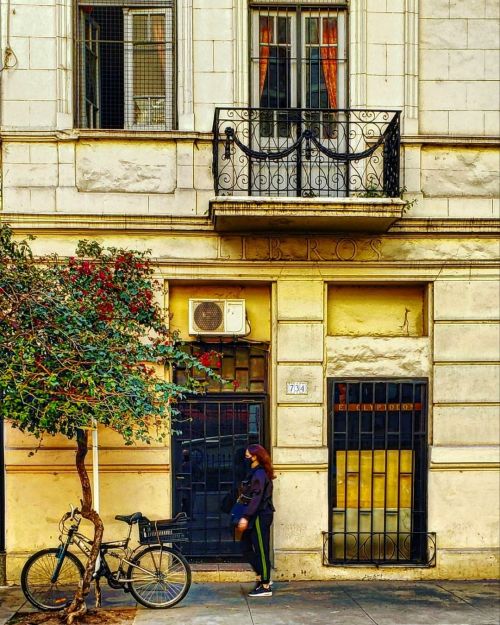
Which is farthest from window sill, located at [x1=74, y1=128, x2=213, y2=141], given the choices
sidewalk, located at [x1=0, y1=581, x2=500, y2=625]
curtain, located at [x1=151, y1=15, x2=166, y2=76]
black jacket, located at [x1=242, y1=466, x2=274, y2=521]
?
sidewalk, located at [x1=0, y1=581, x2=500, y2=625]

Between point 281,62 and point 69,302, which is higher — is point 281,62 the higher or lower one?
the higher one

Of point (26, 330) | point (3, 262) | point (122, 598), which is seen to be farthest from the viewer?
point (122, 598)

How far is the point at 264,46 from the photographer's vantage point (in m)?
10.8

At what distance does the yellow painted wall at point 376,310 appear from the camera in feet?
35.2

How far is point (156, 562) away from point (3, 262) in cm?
368

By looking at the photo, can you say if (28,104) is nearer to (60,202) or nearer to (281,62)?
(60,202)

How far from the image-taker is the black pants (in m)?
9.36

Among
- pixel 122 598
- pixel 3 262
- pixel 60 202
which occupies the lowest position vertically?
pixel 122 598

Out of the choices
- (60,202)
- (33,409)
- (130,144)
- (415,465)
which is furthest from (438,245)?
(33,409)

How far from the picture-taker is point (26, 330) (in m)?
7.94

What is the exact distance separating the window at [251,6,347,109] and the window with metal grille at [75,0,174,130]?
1242 mm

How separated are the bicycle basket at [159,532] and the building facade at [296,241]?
1.21m

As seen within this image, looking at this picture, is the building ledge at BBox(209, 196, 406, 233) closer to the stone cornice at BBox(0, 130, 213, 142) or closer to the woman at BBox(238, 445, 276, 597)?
the stone cornice at BBox(0, 130, 213, 142)

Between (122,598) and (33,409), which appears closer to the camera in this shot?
(33,409)
